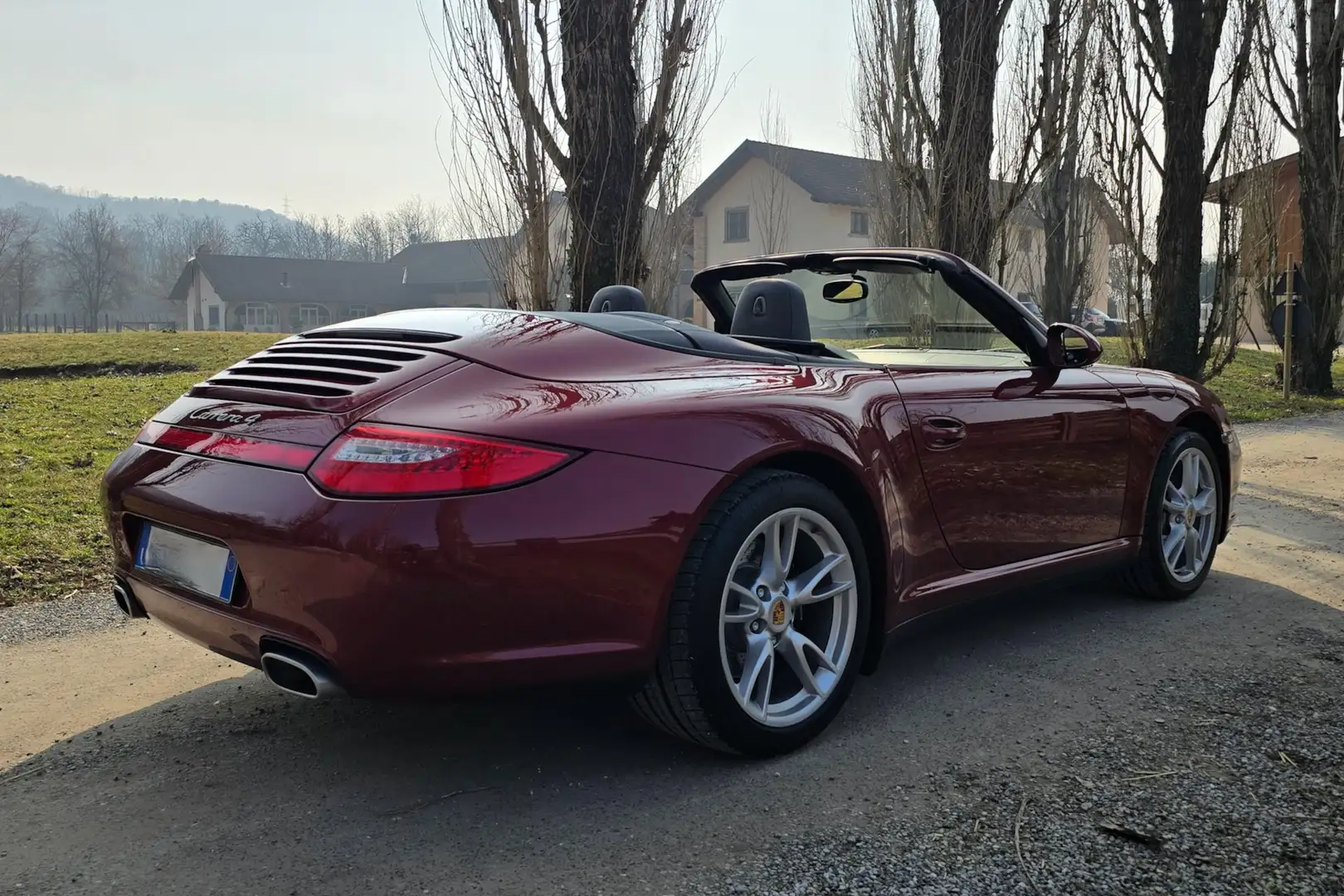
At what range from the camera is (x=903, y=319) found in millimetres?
3943

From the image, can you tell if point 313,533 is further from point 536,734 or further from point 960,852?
point 960,852

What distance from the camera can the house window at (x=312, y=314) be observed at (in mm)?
66062

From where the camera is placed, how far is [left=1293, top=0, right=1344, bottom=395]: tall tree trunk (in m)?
14.6

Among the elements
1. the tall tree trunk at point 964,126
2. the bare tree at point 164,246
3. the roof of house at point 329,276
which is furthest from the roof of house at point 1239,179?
the bare tree at point 164,246

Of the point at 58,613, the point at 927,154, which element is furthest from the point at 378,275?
the point at 58,613

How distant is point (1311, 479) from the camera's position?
791 centimetres

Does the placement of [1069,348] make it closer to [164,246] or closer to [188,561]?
[188,561]

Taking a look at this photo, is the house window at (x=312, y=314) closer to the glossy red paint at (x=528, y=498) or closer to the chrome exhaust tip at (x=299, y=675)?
the glossy red paint at (x=528, y=498)

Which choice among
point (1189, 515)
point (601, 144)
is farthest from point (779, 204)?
point (1189, 515)

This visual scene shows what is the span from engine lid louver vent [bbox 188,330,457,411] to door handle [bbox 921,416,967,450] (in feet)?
4.61

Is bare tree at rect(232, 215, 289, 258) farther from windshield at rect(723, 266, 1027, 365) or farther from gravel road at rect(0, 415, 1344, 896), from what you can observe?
gravel road at rect(0, 415, 1344, 896)

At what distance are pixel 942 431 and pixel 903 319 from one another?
0.86 m

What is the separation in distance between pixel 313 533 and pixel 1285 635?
11.4 feet

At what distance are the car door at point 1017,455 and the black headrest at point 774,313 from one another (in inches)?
14.5
